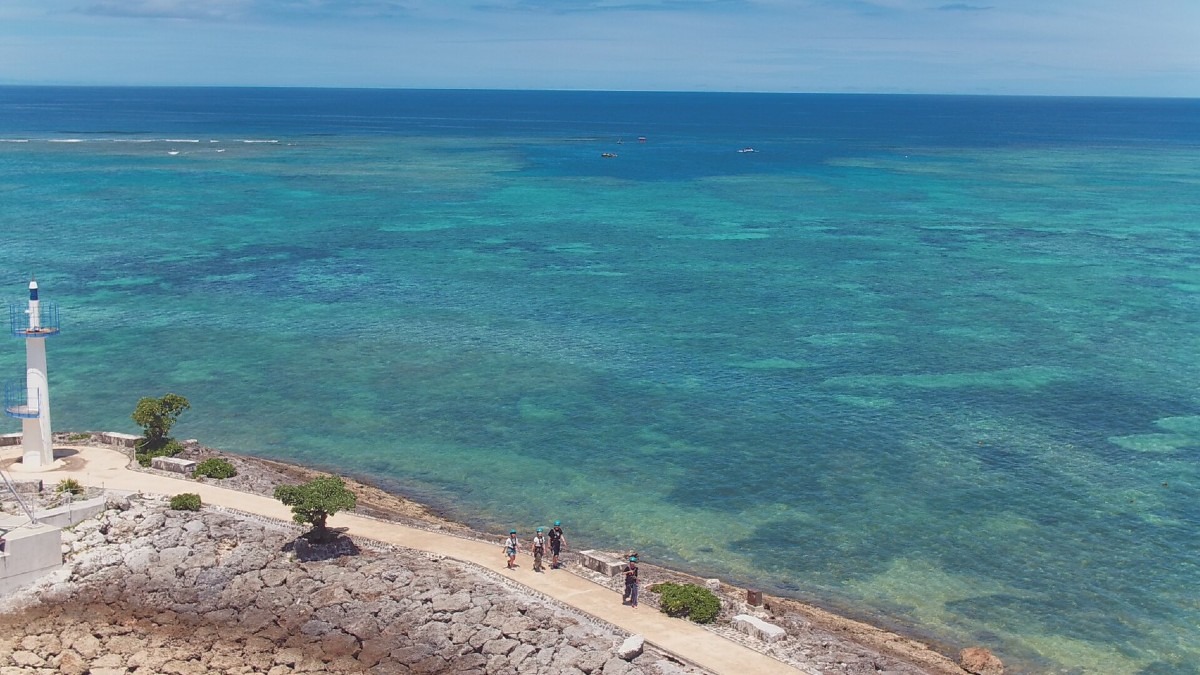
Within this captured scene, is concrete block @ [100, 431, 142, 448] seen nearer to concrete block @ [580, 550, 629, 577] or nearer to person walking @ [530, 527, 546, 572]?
person walking @ [530, 527, 546, 572]

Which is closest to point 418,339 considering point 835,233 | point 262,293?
point 262,293

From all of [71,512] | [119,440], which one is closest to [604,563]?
[71,512]

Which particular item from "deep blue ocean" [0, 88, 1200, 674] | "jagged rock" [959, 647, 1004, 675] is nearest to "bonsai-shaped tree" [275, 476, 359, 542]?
"deep blue ocean" [0, 88, 1200, 674]

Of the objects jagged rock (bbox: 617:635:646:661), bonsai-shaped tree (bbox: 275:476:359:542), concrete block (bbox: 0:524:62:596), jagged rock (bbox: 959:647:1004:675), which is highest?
bonsai-shaped tree (bbox: 275:476:359:542)

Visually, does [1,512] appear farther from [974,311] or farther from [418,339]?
[974,311]

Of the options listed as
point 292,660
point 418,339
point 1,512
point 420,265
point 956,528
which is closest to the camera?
point 292,660

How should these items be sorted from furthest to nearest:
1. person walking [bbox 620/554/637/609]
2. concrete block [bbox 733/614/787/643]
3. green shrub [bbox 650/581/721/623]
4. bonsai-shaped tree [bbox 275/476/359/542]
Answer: bonsai-shaped tree [bbox 275/476/359/542] < person walking [bbox 620/554/637/609] < green shrub [bbox 650/581/721/623] < concrete block [bbox 733/614/787/643]

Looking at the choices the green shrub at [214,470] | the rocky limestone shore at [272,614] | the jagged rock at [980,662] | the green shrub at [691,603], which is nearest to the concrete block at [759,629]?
the green shrub at [691,603]
